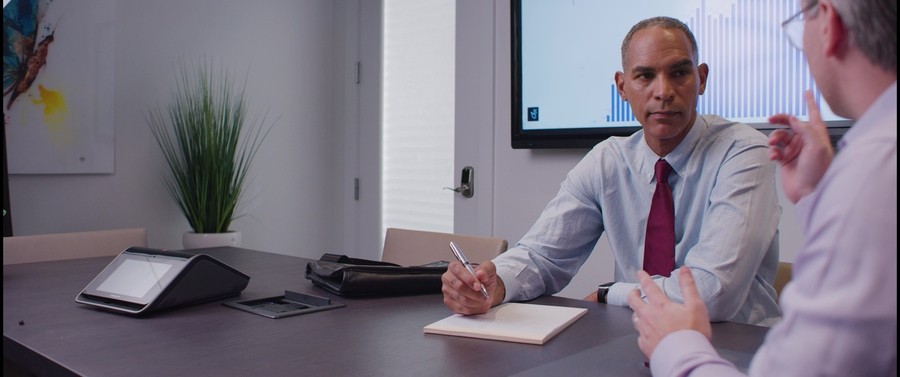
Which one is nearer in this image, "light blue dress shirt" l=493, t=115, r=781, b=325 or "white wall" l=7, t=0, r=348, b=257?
"light blue dress shirt" l=493, t=115, r=781, b=325

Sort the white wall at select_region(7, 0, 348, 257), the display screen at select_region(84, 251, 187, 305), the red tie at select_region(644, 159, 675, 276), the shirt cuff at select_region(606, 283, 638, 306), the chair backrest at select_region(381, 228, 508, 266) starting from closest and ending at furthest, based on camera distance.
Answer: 1. the display screen at select_region(84, 251, 187, 305)
2. the shirt cuff at select_region(606, 283, 638, 306)
3. the red tie at select_region(644, 159, 675, 276)
4. the chair backrest at select_region(381, 228, 508, 266)
5. the white wall at select_region(7, 0, 348, 257)

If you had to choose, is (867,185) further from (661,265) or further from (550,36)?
(550,36)

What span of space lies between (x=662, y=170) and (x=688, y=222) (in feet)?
0.48

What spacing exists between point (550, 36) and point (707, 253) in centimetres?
199

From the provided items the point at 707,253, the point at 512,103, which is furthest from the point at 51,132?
the point at 707,253

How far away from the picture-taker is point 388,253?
2705mm

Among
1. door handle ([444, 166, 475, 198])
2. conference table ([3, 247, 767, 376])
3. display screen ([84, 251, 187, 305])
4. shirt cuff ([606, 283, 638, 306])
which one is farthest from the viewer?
door handle ([444, 166, 475, 198])

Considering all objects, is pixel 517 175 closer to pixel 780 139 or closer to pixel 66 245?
pixel 66 245

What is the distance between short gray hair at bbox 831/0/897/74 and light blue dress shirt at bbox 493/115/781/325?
0.96m

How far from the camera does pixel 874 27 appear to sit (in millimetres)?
680

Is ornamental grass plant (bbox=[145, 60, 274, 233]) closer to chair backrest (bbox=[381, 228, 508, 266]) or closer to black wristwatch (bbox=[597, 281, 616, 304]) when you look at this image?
chair backrest (bbox=[381, 228, 508, 266])

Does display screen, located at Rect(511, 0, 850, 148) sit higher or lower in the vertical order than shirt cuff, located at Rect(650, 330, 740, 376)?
higher

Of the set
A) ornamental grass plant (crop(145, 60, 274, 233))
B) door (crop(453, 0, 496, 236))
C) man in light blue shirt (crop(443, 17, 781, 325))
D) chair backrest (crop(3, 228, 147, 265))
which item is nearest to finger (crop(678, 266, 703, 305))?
man in light blue shirt (crop(443, 17, 781, 325))

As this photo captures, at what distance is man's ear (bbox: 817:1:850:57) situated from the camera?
2.32ft
